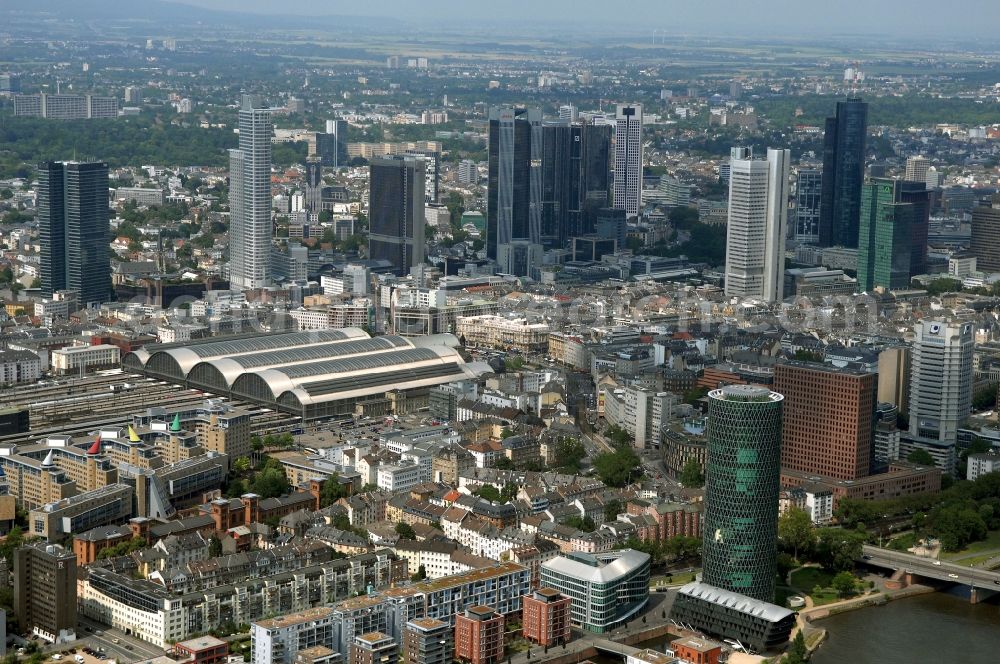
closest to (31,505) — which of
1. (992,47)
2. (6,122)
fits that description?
(6,122)

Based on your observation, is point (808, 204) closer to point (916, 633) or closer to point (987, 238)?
point (987, 238)

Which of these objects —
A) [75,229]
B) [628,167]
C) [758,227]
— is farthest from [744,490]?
[628,167]

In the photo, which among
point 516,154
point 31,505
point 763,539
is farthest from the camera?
point 516,154

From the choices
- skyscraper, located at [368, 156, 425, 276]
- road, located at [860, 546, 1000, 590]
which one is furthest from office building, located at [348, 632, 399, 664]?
skyscraper, located at [368, 156, 425, 276]

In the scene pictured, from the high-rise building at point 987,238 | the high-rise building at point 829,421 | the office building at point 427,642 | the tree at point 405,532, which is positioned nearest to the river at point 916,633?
→ the high-rise building at point 829,421

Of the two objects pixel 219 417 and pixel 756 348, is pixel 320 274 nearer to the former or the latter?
pixel 756 348

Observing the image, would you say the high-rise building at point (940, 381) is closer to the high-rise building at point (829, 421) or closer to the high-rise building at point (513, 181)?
the high-rise building at point (829, 421)
